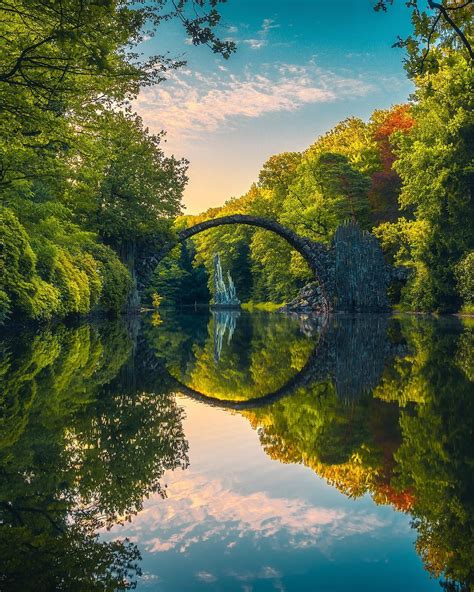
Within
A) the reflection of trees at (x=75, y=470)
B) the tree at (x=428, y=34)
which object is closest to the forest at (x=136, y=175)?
the tree at (x=428, y=34)

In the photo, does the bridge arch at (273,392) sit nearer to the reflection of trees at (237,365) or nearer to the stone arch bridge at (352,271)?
the reflection of trees at (237,365)

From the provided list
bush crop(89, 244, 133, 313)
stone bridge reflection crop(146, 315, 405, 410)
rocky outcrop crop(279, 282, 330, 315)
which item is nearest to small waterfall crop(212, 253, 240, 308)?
rocky outcrop crop(279, 282, 330, 315)

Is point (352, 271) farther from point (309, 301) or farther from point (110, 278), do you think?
point (110, 278)

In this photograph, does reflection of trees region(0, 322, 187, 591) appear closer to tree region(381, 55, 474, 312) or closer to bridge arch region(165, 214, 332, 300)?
tree region(381, 55, 474, 312)

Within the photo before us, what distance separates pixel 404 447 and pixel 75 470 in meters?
2.03

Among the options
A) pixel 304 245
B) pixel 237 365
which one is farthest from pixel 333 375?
pixel 304 245

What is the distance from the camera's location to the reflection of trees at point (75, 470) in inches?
84.8

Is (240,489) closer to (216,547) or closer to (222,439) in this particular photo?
(216,547)

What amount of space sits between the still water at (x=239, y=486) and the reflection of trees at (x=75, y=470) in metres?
0.01

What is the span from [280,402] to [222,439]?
119 centimetres

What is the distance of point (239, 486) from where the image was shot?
10.1 ft

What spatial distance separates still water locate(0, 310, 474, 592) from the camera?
2.12m

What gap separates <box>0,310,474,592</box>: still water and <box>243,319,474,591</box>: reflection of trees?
0.4 inches

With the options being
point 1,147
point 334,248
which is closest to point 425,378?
point 1,147
